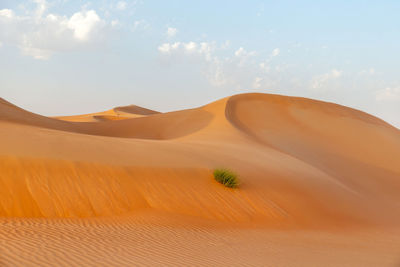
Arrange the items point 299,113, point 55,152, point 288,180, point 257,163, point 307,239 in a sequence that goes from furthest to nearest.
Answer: point 299,113
point 257,163
point 288,180
point 55,152
point 307,239

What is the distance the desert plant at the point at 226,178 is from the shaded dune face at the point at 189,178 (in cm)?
21

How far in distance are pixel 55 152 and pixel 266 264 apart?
7.03 metres

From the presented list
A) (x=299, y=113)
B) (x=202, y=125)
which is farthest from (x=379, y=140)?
(x=202, y=125)

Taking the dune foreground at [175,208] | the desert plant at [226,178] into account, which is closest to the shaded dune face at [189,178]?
the dune foreground at [175,208]

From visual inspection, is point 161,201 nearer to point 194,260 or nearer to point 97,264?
point 194,260

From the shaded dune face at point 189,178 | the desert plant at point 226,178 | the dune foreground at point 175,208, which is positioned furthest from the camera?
the desert plant at point 226,178

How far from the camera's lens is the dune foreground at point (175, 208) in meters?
6.37

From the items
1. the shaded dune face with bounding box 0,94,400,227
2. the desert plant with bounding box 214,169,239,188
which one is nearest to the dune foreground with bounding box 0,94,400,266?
the shaded dune face with bounding box 0,94,400,227

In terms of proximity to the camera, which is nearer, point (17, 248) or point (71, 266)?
point (71, 266)

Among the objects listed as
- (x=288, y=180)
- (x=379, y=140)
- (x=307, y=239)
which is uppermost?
(x=379, y=140)

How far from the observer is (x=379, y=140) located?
83.8 feet

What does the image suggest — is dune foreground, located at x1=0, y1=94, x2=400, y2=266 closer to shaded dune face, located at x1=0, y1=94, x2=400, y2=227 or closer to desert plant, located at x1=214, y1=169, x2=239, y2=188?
shaded dune face, located at x1=0, y1=94, x2=400, y2=227

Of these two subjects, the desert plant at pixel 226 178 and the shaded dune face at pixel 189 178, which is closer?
the shaded dune face at pixel 189 178

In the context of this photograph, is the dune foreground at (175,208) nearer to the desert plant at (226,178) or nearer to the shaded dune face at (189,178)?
the shaded dune face at (189,178)
